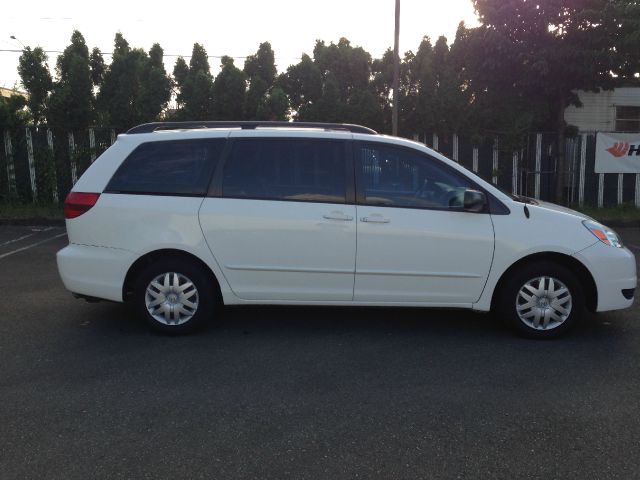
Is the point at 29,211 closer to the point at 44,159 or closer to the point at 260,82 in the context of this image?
the point at 44,159

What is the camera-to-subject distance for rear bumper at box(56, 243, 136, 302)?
4.90 meters

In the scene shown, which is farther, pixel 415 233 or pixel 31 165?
pixel 31 165

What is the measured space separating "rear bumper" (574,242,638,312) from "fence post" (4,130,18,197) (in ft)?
42.1

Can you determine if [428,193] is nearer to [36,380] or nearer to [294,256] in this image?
[294,256]

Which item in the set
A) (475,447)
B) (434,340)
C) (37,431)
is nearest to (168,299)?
(37,431)

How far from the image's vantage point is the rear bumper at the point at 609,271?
481 cm

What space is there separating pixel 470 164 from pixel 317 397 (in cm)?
1131

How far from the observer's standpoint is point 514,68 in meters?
14.4

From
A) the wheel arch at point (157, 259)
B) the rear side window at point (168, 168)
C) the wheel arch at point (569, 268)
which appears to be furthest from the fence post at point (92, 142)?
the wheel arch at point (569, 268)

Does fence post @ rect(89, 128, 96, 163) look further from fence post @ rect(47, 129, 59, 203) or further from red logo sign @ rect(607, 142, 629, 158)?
red logo sign @ rect(607, 142, 629, 158)

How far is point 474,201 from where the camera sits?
4.70 meters

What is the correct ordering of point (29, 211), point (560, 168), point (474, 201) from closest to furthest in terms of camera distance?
point (474, 201) < point (29, 211) < point (560, 168)

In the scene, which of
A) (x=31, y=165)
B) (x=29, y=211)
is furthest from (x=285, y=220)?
(x=31, y=165)

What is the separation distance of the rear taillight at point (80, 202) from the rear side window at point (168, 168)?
0.14 metres
